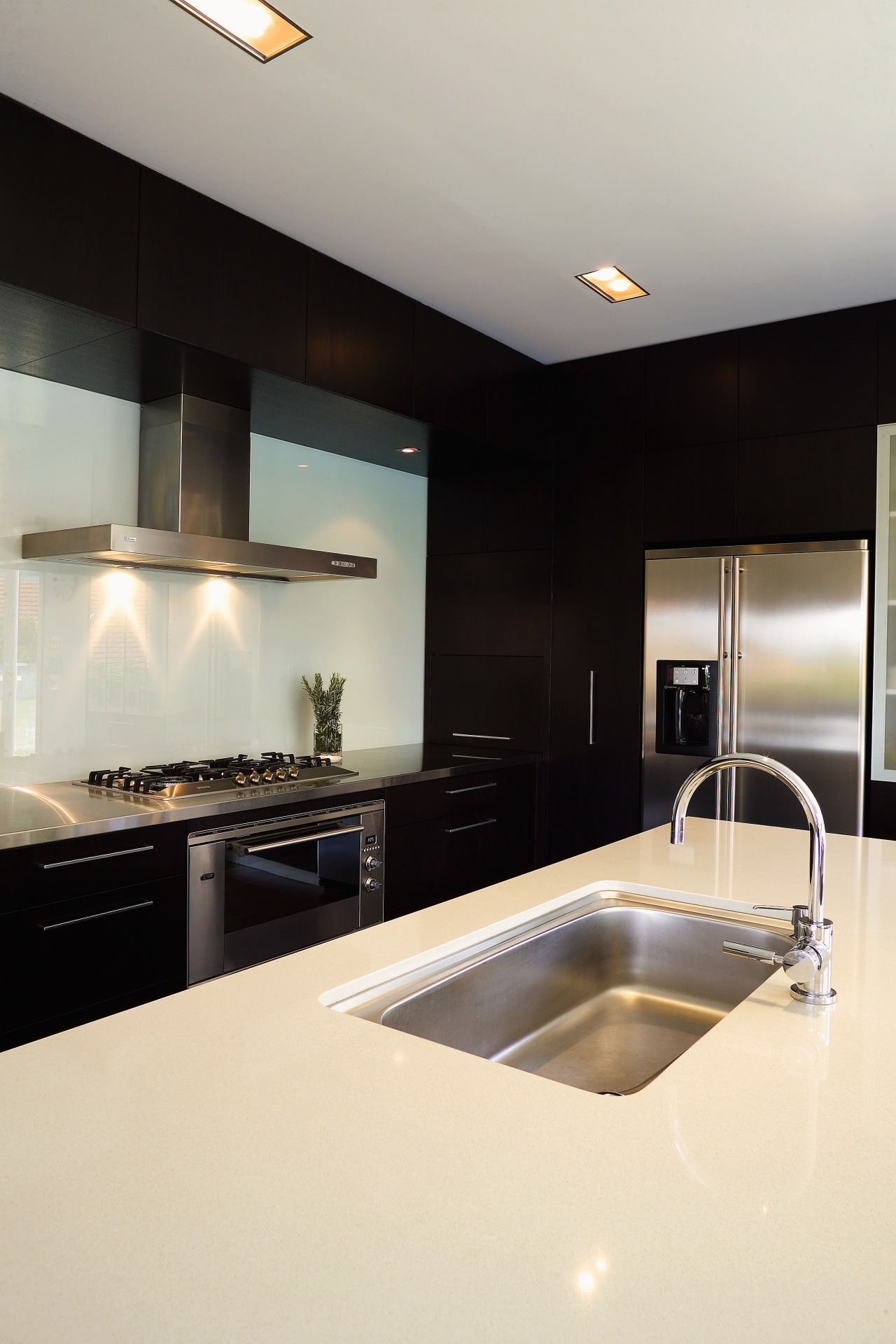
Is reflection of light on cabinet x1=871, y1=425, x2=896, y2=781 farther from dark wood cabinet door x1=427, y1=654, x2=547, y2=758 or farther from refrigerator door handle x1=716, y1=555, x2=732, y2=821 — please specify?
dark wood cabinet door x1=427, y1=654, x2=547, y2=758

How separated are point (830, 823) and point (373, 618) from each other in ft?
6.85

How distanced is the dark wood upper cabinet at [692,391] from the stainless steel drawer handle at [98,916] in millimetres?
2738

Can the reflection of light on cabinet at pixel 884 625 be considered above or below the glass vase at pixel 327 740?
above

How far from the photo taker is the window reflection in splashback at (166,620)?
283 cm

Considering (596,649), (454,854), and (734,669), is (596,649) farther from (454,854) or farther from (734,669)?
(454,854)

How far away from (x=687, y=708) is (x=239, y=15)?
277 cm

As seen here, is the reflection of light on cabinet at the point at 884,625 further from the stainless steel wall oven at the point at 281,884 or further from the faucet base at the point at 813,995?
the faucet base at the point at 813,995

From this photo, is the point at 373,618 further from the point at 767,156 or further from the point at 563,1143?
the point at 563,1143

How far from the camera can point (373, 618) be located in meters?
4.25

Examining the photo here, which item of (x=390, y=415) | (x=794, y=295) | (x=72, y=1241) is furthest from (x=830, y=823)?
(x=72, y=1241)

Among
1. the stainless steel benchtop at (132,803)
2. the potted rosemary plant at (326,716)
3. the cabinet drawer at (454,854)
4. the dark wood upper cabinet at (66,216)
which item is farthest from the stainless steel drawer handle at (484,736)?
the dark wood upper cabinet at (66,216)

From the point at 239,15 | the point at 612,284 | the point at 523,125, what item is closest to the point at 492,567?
the point at 612,284

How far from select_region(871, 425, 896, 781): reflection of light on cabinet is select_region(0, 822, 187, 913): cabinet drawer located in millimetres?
2435

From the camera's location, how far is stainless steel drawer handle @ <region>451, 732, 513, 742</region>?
14.2 feet
